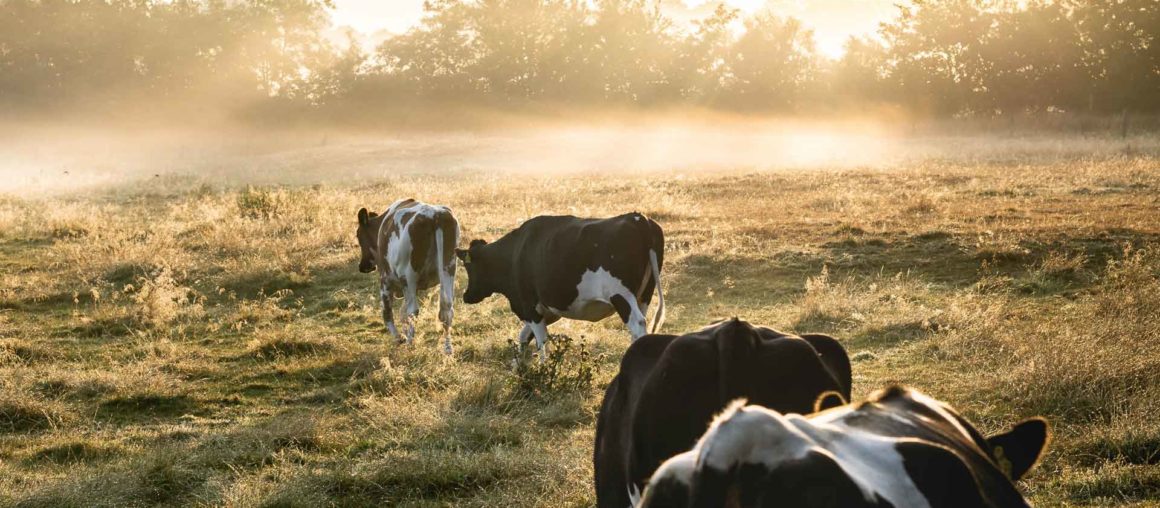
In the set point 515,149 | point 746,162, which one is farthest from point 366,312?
point 515,149

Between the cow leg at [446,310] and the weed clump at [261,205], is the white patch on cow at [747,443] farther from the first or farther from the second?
the weed clump at [261,205]

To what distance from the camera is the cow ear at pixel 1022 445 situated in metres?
2.82

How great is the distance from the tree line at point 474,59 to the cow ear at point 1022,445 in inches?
2309

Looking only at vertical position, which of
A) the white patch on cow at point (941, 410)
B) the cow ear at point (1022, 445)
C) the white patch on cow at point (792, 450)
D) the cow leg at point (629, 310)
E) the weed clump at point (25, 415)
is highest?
the white patch on cow at point (792, 450)

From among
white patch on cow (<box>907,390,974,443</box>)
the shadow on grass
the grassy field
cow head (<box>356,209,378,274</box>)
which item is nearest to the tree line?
the grassy field

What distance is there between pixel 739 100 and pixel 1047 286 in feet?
185

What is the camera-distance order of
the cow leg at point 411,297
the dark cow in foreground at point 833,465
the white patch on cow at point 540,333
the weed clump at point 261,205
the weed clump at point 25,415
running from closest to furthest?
the dark cow in foreground at point 833,465
the weed clump at point 25,415
the white patch on cow at point 540,333
the cow leg at point 411,297
the weed clump at point 261,205

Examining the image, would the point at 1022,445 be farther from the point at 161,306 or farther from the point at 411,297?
the point at 161,306

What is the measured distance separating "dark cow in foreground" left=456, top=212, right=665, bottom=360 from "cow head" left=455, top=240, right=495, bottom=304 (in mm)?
617

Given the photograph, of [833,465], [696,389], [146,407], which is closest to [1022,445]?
[696,389]

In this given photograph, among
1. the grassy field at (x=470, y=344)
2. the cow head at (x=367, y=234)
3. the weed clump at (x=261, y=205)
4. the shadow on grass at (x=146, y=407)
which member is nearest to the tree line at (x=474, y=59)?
the grassy field at (x=470, y=344)

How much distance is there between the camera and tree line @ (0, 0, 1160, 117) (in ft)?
200

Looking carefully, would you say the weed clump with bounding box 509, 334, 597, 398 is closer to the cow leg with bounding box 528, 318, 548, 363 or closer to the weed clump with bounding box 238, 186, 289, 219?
the cow leg with bounding box 528, 318, 548, 363

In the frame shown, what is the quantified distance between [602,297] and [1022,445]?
6.34 meters
